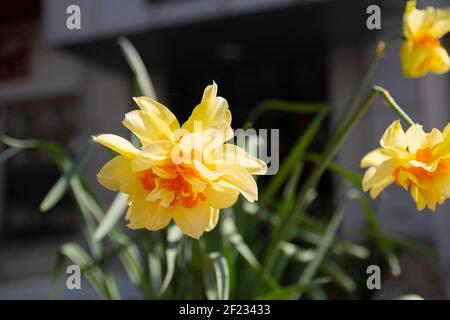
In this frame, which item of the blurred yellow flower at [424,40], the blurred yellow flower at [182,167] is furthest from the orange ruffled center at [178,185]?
the blurred yellow flower at [424,40]

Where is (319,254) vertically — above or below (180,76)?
below

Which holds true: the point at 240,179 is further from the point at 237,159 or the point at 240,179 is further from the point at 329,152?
the point at 329,152

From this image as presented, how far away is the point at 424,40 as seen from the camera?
0.43 meters

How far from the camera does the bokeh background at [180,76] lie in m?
2.63

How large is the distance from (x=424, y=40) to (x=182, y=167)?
27 cm

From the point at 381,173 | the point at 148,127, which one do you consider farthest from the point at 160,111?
the point at 381,173

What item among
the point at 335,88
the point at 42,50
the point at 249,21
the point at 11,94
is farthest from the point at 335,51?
the point at 11,94

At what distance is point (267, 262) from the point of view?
0.52m

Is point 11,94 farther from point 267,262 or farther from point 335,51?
point 267,262

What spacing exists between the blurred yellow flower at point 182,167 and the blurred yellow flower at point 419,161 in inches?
4.4

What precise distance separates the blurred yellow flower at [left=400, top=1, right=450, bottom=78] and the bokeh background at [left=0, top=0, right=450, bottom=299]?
173 cm

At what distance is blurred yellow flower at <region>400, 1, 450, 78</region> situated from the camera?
422 mm

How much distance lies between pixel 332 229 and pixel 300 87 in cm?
295

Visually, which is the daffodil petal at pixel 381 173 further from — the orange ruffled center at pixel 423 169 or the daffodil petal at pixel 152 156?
the daffodil petal at pixel 152 156
